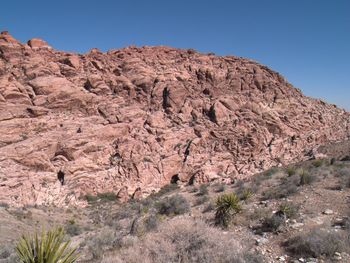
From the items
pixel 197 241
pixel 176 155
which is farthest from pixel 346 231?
pixel 176 155

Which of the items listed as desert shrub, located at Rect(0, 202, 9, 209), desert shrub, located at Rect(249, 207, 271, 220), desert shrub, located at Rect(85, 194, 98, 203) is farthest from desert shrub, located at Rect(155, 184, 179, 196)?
desert shrub, located at Rect(249, 207, 271, 220)

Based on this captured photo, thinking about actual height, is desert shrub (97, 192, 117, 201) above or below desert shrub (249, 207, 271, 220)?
below

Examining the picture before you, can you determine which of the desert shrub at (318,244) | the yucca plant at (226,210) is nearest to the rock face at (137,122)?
the yucca plant at (226,210)

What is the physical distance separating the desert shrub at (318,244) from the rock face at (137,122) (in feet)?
64.7

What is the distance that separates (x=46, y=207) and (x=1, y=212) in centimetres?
396

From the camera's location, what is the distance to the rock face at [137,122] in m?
25.8

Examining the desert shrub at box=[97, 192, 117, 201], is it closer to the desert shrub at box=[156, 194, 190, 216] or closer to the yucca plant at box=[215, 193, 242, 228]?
the desert shrub at box=[156, 194, 190, 216]

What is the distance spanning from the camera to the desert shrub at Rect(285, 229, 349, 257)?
7.52 m

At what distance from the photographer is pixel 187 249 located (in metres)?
Result: 7.74

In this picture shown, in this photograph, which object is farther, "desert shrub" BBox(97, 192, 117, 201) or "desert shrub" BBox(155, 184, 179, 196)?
"desert shrub" BBox(155, 184, 179, 196)

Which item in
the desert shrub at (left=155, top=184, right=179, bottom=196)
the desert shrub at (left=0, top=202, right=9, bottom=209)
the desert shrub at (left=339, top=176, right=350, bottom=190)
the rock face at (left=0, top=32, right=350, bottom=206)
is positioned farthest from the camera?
the desert shrub at (left=155, top=184, right=179, bottom=196)

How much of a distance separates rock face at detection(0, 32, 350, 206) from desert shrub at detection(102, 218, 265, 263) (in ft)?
56.7

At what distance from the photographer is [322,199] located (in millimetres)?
12086

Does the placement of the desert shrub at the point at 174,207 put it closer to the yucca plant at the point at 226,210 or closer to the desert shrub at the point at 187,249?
the yucca plant at the point at 226,210
